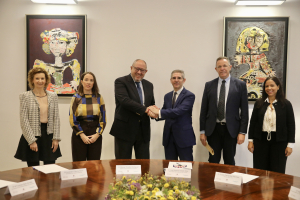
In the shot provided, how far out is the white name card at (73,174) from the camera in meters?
1.52

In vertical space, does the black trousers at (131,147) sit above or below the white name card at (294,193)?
below

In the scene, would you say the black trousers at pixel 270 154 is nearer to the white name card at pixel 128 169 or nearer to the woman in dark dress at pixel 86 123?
the white name card at pixel 128 169

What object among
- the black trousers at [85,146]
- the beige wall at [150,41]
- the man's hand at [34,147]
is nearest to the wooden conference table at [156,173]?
the man's hand at [34,147]

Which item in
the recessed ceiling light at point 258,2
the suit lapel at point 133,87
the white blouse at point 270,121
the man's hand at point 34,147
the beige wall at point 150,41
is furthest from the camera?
the beige wall at point 150,41

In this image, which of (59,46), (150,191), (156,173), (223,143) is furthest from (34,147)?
(223,143)

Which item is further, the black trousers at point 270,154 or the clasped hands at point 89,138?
the clasped hands at point 89,138

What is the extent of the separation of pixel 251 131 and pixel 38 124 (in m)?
2.34

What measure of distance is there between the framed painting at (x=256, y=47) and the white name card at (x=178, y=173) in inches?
94.4

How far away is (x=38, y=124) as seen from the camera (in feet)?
8.50

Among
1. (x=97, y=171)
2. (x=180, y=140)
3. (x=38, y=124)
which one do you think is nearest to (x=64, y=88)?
(x=38, y=124)

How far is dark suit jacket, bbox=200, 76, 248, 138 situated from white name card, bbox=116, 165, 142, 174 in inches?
55.7

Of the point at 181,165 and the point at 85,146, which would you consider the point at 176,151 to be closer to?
the point at 85,146

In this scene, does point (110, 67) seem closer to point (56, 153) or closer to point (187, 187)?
point (56, 153)

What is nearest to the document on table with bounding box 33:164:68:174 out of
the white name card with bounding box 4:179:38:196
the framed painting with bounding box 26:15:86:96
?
the white name card with bounding box 4:179:38:196
